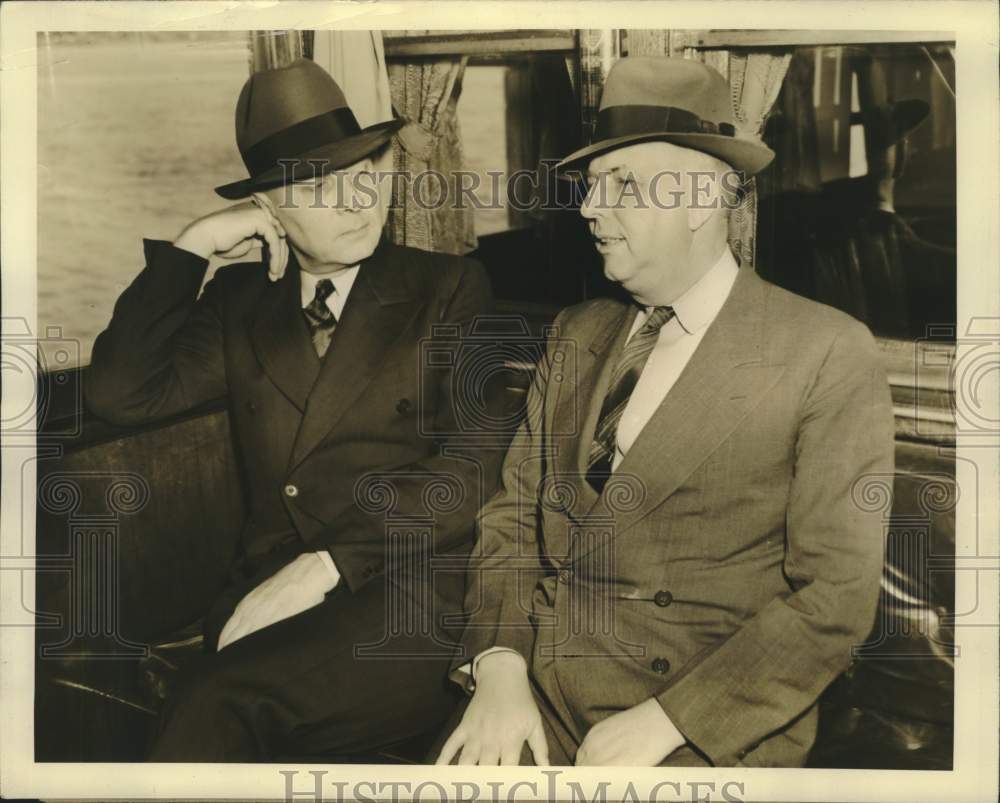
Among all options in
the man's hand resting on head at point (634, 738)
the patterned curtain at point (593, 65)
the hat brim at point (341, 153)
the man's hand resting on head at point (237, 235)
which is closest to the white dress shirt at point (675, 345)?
the patterned curtain at point (593, 65)

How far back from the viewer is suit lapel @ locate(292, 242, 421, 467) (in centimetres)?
269

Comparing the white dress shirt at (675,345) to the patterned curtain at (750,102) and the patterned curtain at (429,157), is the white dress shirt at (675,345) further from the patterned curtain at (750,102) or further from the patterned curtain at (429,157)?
the patterned curtain at (429,157)

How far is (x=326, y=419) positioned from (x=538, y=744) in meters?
0.90

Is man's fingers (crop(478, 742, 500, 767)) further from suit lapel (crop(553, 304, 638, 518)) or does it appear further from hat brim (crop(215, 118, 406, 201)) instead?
hat brim (crop(215, 118, 406, 201))

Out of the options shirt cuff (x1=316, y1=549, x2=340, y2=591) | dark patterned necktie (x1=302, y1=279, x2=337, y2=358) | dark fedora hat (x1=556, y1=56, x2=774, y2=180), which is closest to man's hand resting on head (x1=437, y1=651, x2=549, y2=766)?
shirt cuff (x1=316, y1=549, x2=340, y2=591)

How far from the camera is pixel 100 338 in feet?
8.97

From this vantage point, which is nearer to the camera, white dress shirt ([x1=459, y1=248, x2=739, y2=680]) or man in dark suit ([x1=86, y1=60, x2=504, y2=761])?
white dress shirt ([x1=459, y1=248, x2=739, y2=680])

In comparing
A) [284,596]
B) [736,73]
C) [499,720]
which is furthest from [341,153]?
[499,720]

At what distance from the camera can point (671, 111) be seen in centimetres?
254

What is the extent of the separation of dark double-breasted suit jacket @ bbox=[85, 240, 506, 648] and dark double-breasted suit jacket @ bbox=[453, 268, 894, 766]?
0.93ft

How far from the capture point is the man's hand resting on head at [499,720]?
259cm

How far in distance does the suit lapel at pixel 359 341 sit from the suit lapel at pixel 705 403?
64cm

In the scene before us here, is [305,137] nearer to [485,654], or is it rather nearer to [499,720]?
[485,654]

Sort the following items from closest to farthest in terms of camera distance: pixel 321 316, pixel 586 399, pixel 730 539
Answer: pixel 730 539 < pixel 586 399 < pixel 321 316
